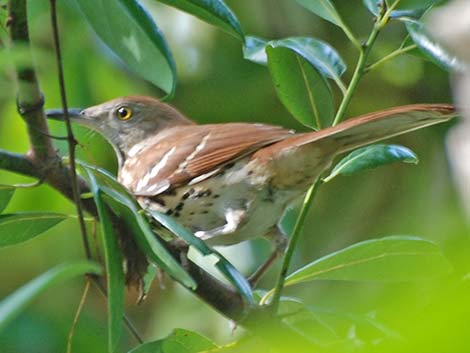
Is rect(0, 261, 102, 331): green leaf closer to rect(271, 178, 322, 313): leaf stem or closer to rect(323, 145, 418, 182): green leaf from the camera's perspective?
rect(271, 178, 322, 313): leaf stem

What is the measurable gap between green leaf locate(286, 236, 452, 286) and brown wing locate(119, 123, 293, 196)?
2.97 ft

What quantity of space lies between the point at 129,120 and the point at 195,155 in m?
1.07

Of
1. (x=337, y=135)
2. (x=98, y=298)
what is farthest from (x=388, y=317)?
(x=98, y=298)

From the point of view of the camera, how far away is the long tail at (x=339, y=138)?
8.54ft

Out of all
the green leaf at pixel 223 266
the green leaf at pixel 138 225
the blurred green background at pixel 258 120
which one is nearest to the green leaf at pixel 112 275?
the green leaf at pixel 138 225

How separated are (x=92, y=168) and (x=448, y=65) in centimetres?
84

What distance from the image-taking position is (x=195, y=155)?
3.67 m

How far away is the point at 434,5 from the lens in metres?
2.28

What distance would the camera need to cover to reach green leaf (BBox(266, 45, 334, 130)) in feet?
8.42

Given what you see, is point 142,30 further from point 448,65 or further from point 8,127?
point 8,127

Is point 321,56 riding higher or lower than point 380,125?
higher

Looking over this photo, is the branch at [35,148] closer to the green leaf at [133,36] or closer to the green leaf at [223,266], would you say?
the green leaf at [223,266]

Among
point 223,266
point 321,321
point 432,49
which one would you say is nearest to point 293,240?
point 223,266

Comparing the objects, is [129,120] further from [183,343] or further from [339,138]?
[183,343]
